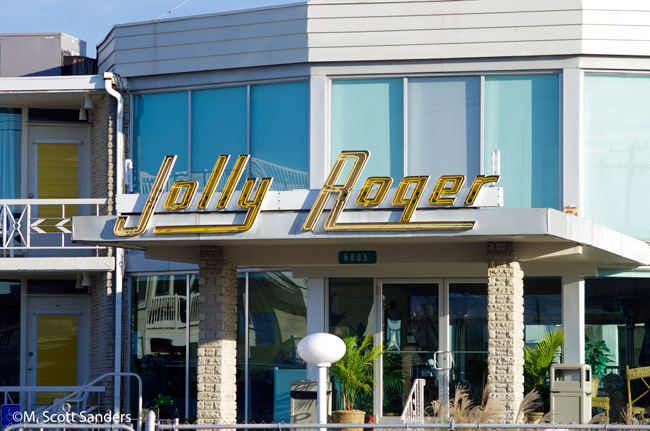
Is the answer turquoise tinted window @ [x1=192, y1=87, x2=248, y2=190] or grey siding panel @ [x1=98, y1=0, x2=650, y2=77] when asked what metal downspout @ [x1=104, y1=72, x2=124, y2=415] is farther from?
turquoise tinted window @ [x1=192, y1=87, x2=248, y2=190]

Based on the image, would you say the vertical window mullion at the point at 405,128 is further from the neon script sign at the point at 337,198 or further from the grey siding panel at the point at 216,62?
the neon script sign at the point at 337,198

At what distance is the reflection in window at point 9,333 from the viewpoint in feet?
73.9

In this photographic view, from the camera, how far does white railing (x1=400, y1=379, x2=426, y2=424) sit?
1617cm

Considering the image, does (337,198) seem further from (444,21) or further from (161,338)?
(161,338)

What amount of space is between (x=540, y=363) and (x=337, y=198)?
199 inches

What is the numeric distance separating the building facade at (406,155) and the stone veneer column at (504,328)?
3.46 ft

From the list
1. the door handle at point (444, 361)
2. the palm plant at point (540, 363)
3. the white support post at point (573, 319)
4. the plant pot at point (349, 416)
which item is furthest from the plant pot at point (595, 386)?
the plant pot at point (349, 416)

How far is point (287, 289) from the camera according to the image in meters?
19.0

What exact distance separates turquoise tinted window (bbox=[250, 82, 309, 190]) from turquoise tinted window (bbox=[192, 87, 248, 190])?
0.81 feet

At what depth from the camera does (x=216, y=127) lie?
19656 mm

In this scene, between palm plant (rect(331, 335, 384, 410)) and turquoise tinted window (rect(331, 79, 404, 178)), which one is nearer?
palm plant (rect(331, 335, 384, 410))

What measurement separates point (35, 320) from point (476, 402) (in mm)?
10305

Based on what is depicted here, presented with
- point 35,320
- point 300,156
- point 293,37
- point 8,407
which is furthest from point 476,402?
point 35,320

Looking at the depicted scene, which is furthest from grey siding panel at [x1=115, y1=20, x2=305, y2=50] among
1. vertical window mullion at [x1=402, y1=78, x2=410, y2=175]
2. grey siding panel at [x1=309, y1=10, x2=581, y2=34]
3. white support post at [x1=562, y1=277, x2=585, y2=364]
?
white support post at [x1=562, y1=277, x2=585, y2=364]
